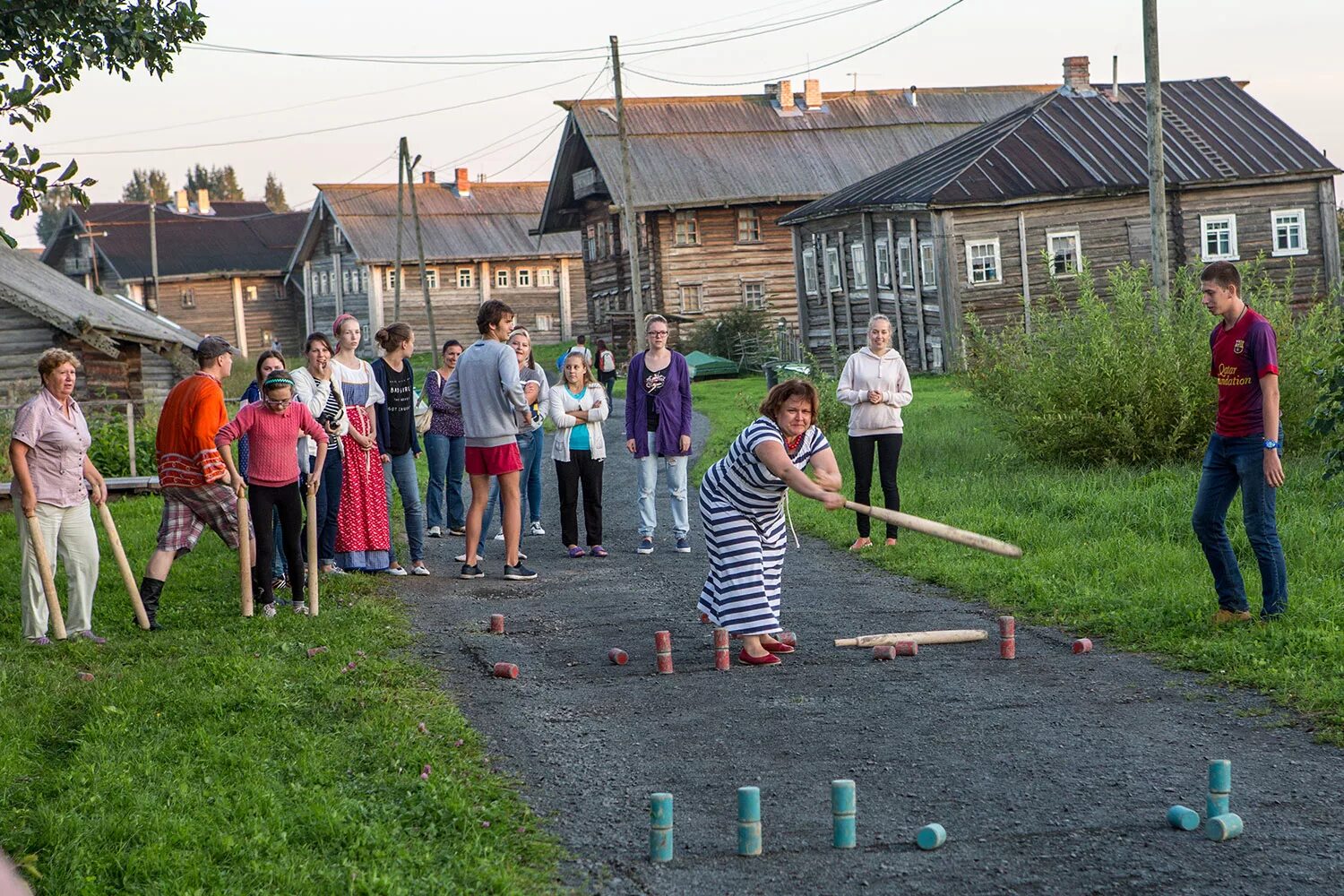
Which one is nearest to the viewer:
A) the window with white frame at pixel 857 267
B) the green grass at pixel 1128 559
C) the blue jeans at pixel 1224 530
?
the green grass at pixel 1128 559

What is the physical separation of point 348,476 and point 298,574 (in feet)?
4.59

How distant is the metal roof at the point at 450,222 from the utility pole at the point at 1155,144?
4623 centimetres

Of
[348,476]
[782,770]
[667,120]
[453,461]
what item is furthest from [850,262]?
[782,770]

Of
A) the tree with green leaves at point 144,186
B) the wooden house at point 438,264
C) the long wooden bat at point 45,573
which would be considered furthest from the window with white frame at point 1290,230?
the tree with green leaves at point 144,186

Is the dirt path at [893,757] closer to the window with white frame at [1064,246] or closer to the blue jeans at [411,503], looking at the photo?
the blue jeans at [411,503]

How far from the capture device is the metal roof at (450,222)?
63188 mm

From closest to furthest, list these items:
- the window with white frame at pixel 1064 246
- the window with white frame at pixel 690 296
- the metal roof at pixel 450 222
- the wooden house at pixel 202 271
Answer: the window with white frame at pixel 1064 246, the window with white frame at pixel 690 296, the metal roof at pixel 450 222, the wooden house at pixel 202 271

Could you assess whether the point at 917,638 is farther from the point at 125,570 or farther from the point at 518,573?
the point at 125,570

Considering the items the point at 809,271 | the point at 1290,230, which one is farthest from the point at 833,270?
the point at 1290,230

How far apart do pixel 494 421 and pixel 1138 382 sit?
707 cm

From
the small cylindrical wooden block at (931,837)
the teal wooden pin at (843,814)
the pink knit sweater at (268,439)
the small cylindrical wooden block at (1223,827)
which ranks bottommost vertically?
the small cylindrical wooden block at (1223,827)

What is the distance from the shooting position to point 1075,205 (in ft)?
112

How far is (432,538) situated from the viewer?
44.6ft

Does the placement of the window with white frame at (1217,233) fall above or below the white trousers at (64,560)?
above
